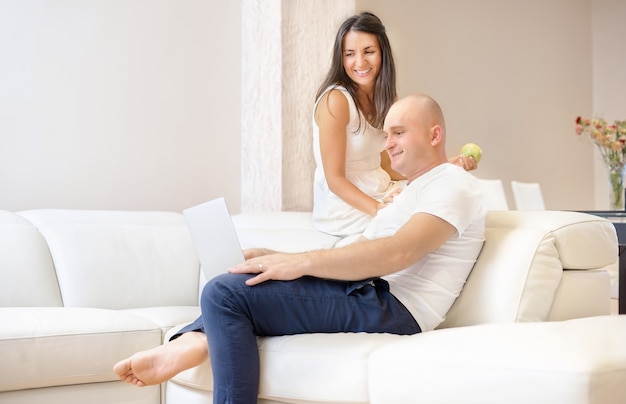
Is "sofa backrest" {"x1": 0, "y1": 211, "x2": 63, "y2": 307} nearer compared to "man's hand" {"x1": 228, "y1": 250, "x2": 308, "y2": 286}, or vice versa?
"man's hand" {"x1": 228, "y1": 250, "x2": 308, "y2": 286}

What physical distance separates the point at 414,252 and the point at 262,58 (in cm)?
232

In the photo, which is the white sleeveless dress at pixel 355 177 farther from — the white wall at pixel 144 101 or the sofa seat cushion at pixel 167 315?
the white wall at pixel 144 101

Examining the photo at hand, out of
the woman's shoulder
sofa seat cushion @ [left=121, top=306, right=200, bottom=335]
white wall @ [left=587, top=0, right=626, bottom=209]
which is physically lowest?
sofa seat cushion @ [left=121, top=306, right=200, bottom=335]

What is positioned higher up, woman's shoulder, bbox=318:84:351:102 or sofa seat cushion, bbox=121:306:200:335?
woman's shoulder, bbox=318:84:351:102

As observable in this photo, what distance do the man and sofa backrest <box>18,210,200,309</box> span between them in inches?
41.3

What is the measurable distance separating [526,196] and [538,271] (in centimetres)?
362

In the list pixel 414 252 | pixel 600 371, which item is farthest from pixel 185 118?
pixel 600 371

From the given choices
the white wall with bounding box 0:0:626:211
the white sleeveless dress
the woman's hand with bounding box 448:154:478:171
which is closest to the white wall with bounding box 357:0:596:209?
the white wall with bounding box 0:0:626:211

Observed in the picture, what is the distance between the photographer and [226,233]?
7.17 feet

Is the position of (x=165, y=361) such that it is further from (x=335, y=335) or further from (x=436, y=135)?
(x=436, y=135)

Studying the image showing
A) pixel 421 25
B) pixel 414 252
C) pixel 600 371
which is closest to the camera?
pixel 600 371

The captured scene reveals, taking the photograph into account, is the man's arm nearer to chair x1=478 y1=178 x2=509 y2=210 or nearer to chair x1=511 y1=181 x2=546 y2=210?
chair x1=478 y1=178 x2=509 y2=210

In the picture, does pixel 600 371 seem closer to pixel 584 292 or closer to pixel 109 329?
pixel 584 292

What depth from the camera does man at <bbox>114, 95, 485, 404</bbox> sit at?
2010mm
